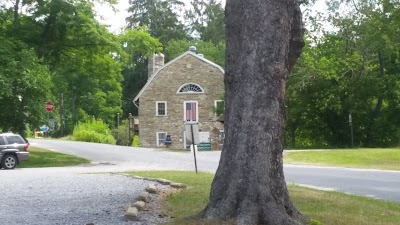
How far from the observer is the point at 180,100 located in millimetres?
50188

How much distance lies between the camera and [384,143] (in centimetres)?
4588

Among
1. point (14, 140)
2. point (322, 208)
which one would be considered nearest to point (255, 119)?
point (322, 208)

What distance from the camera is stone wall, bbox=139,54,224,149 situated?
1959 inches

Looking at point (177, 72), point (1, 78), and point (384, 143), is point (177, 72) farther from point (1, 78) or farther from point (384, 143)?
point (1, 78)

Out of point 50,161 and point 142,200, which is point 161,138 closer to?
point 50,161

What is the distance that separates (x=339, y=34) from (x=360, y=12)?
11.1ft

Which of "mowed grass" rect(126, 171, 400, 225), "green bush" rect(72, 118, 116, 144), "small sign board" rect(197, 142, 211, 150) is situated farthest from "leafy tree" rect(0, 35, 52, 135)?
"green bush" rect(72, 118, 116, 144)

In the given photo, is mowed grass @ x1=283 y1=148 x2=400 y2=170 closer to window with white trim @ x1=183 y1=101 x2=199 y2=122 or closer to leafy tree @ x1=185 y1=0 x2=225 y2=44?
window with white trim @ x1=183 y1=101 x2=199 y2=122

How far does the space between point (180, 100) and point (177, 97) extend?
35 centimetres

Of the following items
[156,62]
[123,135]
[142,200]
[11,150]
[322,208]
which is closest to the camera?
[322,208]

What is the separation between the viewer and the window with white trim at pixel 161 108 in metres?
50.4

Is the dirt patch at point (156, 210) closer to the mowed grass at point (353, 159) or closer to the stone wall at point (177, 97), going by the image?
the mowed grass at point (353, 159)

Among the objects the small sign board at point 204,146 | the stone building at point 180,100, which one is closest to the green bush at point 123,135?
the stone building at point 180,100

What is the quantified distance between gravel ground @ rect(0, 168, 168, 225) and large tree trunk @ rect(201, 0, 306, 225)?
1.47 meters
